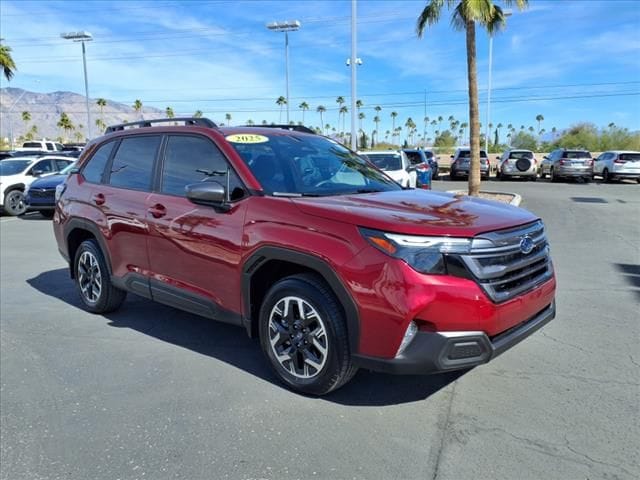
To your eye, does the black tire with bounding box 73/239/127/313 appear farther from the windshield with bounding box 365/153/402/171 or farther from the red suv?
the windshield with bounding box 365/153/402/171

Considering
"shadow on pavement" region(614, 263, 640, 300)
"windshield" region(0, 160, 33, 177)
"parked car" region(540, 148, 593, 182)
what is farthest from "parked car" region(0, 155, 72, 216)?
"parked car" region(540, 148, 593, 182)

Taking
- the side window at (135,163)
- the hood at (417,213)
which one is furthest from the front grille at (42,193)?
the hood at (417,213)

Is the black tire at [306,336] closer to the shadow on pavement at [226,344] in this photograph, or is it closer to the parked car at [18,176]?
the shadow on pavement at [226,344]

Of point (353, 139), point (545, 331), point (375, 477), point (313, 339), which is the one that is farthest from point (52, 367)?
point (353, 139)

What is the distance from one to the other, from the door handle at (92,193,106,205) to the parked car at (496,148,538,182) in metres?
25.6

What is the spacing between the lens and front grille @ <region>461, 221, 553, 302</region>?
2.96 meters

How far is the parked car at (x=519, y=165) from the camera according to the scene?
1061 inches

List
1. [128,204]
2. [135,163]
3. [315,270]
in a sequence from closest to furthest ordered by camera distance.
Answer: [315,270]
[128,204]
[135,163]

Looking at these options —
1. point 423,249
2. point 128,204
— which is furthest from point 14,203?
point 423,249

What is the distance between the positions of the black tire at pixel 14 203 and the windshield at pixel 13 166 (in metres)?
0.66

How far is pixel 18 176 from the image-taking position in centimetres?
1487

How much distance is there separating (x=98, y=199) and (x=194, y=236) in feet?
5.46

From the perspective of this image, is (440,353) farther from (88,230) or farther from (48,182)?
(48,182)

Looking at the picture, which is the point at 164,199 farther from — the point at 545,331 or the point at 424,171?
the point at 424,171
